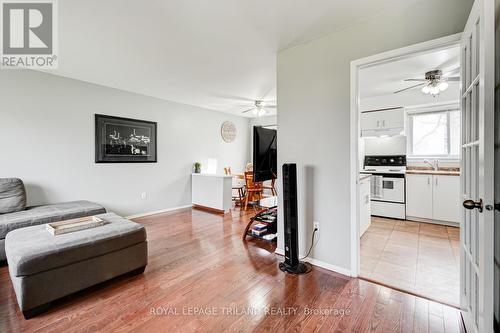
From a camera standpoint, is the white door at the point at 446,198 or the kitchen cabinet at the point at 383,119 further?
the kitchen cabinet at the point at 383,119

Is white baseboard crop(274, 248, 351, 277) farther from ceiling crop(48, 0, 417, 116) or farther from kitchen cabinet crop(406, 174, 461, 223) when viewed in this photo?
kitchen cabinet crop(406, 174, 461, 223)

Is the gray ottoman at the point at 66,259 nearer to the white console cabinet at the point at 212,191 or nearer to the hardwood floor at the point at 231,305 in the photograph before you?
the hardwood floor at the point at 231,305

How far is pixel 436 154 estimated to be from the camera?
4.17 meters

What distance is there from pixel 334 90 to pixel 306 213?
1.31m

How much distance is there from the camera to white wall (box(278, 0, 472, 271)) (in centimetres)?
192

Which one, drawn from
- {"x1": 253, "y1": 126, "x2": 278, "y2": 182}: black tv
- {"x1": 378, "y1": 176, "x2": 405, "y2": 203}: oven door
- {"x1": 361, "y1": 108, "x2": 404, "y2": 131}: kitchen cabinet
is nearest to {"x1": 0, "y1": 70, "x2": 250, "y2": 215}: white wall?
{"x1": 253, "y1": 126, "x2": 278, "y2": 182}: black tv

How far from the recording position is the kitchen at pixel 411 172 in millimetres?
2396

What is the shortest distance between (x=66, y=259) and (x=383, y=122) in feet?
16.4

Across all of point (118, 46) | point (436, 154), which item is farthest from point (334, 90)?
point (436, 154)

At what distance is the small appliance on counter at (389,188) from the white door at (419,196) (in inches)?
3.3

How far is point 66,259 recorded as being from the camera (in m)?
1.73

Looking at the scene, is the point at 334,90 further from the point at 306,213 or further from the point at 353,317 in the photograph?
the point at 353,317

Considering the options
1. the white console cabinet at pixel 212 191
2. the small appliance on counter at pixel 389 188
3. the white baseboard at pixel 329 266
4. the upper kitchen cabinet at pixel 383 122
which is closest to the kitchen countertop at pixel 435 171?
the small appliance on counter at pixel 389 188

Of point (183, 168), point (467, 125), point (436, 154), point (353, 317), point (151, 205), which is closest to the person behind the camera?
point (467, 125)
